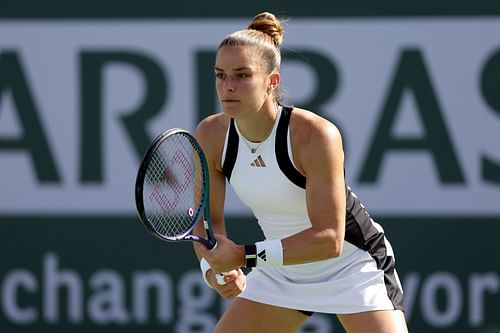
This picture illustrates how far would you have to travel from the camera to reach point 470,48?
5.76 metres

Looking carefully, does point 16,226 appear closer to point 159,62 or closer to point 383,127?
point 159,62

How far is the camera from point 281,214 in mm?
3789

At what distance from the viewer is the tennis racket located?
3535 millimetres

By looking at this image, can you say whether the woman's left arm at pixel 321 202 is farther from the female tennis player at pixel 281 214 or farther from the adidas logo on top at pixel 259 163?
the adidas logo on top at pixel 259 163

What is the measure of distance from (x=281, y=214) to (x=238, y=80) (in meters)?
0.51

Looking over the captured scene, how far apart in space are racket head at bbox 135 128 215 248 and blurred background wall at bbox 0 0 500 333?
205 centimetres

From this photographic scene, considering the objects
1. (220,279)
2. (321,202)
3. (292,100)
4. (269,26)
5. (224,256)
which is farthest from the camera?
(292,100)

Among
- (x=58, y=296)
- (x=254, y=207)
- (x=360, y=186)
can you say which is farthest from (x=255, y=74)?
(x=58, y=296)

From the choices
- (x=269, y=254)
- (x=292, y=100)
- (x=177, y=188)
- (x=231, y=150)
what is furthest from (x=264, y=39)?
(x=292, y=100)

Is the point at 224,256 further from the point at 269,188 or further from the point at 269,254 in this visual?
the point at 269,188

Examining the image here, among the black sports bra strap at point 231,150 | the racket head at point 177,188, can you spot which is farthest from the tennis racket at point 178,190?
the black sports bra strap at point 231,150

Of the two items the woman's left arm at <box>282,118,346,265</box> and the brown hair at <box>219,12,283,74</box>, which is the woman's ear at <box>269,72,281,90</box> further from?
the woman's left arm at <box>282,118,346,265</box>

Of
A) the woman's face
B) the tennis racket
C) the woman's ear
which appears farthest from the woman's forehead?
the tennis racket

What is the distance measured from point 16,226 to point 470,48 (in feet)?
8.26
